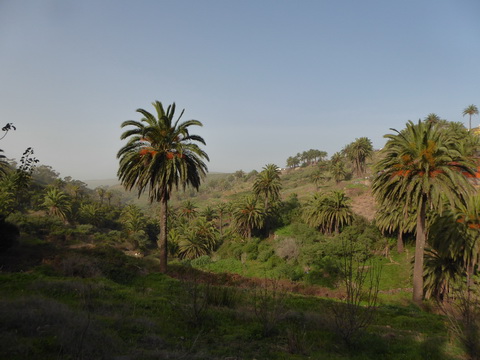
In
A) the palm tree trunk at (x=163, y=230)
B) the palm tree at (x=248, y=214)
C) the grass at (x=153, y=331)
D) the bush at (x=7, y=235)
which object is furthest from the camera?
the palm tree at (x=248, y=214)

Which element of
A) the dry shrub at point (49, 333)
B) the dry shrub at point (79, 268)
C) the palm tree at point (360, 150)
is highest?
the palm tree at point (360, 150)

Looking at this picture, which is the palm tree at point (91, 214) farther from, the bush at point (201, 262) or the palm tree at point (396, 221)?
the palm tree at point (396, 221)

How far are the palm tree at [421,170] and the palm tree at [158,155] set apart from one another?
13.5 m

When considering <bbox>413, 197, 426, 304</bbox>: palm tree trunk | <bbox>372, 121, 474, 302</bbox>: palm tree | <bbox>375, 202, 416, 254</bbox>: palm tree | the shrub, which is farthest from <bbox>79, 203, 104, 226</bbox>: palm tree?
<bbox>413, 197, 426, 304</bbox>: palm tree trunk

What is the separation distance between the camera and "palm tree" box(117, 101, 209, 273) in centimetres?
1692

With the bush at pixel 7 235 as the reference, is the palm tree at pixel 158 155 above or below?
above

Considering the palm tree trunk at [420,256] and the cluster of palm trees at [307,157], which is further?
the cluster of palm trees at [307,157]

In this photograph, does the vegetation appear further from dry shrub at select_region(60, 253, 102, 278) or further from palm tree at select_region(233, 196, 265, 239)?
palm tree at select_region(233, 196, 265, 239)

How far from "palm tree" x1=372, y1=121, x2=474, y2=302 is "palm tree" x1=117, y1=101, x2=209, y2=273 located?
13483 millimetres

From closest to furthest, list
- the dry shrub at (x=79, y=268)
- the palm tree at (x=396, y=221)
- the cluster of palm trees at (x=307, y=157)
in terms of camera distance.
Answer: the dry shrub at (x=79, y=268)
the palm tree at (x=396, y=221)
the cluster of palm trees at (x=307, y=157)

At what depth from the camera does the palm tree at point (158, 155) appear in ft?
55.5

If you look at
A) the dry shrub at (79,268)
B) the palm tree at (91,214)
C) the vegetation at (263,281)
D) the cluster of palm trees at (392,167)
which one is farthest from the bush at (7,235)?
the palm tree at (91,214)

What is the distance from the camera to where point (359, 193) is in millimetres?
54031

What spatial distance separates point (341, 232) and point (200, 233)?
23.8 meters
